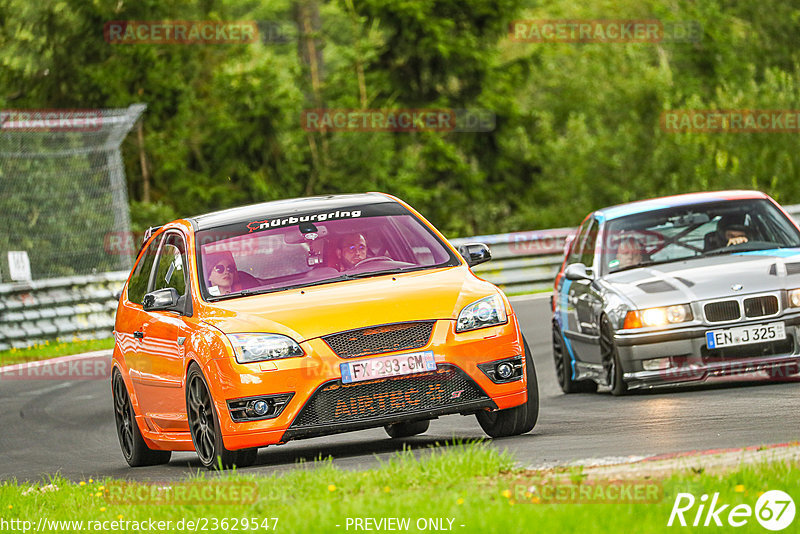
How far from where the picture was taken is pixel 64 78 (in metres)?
32.7

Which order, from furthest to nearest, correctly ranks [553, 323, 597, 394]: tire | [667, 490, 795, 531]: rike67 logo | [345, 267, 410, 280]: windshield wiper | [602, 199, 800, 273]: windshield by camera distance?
[553, 323, 597, 394]: tire, [602, 199, 800, 273]: windshield, [345, 267, 410, 280]: windshield wiper, [667, 490, 795, 531]: rike67 logo

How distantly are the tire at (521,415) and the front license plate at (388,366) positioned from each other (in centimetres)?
84

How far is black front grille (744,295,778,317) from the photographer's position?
10.8 m

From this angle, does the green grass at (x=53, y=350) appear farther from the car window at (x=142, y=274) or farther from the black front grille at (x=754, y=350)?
the black front grille at (x=754, y=350)

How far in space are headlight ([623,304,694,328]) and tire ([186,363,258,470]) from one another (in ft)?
11.5

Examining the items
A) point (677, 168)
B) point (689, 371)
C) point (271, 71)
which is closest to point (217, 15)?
point (271, 71)

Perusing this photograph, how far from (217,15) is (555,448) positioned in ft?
98.6

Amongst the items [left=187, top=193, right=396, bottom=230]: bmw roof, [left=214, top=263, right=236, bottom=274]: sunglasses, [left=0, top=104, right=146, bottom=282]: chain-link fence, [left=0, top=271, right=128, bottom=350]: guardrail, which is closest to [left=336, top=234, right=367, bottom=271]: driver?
[left=187, top=193, right=396, bottom=230]: bmw roof

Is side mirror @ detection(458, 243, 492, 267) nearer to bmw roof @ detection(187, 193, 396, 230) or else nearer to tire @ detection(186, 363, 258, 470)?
bmw roof @ detection(187, 193, 396, 230)

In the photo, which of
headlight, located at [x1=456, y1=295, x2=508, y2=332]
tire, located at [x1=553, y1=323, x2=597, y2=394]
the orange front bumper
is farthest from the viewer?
tire, located at [x1=553, y1=323, x2=597, y2=394]

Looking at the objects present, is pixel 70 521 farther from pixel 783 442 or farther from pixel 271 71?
pixel 271 71

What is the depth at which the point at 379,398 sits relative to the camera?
8.34m

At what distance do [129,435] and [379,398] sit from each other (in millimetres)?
2949

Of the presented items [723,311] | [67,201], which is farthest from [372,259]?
[67,201]
